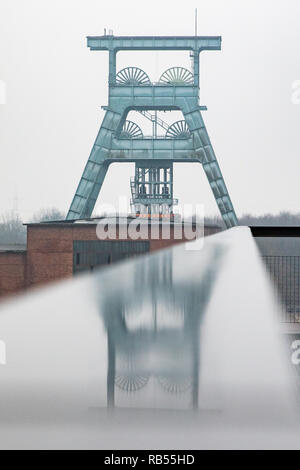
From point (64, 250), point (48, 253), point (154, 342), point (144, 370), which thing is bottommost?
point (144, 370)

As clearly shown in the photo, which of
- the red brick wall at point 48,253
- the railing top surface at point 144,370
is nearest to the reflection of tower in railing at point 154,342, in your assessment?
the railing top surface at point 144,370

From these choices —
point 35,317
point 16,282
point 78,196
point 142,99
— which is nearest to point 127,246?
point 16,282

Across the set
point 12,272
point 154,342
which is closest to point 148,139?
point 12,272

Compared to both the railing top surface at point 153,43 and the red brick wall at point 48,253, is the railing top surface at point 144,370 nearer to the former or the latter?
the red brick wall at point 48,253

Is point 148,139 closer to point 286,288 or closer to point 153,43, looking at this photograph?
point 153,43

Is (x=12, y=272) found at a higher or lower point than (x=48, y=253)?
lower
